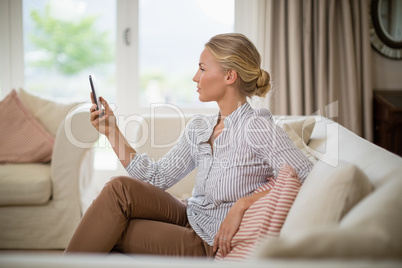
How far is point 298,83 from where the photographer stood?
370 cm

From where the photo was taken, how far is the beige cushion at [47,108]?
3160 mm

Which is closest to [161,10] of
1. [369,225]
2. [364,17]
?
[364,17]

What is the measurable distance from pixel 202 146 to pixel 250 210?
1.71ft

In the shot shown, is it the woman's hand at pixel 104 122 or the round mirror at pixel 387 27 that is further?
the round mirror at pixel 387 27

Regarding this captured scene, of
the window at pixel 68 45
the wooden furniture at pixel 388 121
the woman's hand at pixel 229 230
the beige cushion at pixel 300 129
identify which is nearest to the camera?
the woman's hand at pixel 229 230

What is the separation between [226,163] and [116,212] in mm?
433

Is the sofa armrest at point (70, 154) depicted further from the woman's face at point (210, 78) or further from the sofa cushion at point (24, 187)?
the woman's face at point (210, 78)

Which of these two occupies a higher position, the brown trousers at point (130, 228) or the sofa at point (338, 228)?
the sofa at point (338, 228)

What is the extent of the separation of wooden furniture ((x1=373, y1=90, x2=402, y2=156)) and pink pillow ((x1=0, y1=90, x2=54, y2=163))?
2537mm

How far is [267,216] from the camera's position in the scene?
1.18 m

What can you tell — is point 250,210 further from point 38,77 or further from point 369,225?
point 38,77

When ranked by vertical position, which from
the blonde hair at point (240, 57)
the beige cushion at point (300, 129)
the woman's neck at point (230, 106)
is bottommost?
the beige cushion at point (300, 129)

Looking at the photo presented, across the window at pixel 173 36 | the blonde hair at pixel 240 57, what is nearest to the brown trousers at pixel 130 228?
Result: the blonde hair at pixel 240 57

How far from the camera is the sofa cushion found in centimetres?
259
